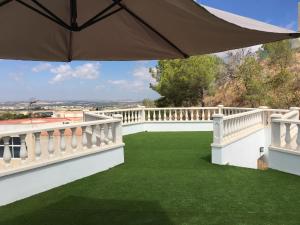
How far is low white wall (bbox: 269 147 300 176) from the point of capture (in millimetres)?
7970

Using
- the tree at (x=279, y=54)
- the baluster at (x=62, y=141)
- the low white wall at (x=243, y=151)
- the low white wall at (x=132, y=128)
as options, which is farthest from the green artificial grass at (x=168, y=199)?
the tree at (x=279, y=54)

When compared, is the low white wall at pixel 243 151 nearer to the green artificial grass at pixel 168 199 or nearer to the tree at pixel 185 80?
the green artificial grass at pixel 168 199

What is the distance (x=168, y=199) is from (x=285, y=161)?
3733 mm

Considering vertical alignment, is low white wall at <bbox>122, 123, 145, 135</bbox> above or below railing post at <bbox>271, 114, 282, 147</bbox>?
below

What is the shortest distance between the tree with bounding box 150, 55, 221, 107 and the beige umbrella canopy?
818 inches

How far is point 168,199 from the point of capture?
594 cm

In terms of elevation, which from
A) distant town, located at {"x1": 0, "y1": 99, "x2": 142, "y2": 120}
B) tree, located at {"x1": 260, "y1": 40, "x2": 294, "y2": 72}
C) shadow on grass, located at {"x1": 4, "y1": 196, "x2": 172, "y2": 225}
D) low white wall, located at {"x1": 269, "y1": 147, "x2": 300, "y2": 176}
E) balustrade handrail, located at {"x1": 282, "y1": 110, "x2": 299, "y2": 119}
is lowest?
shadow on grass, located at {"x1": 4, "y1": 196, "x2": 172, "y2": 225}

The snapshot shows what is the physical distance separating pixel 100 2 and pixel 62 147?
474 centimetres

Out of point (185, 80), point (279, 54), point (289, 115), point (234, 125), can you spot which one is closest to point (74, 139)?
point (234, 125)

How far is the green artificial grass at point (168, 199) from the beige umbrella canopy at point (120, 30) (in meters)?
2.40

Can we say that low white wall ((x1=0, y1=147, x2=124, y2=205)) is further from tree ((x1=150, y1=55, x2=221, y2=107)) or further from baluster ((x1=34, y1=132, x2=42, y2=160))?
tree ((x1=150, y1=55, x2=221, y2=107))

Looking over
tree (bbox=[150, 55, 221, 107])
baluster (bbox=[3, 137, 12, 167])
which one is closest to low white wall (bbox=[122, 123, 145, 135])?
tree (bbox=[150, 55, 221, 107])

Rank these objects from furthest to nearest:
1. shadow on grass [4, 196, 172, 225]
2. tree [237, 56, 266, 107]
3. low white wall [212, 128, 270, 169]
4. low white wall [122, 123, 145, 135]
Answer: tree [237, 56, 266, 107], low white wall [122, 123, 145, 135], low white wall [212, 128, 270, 169], shadow on grass [4, 196, 172, 225]

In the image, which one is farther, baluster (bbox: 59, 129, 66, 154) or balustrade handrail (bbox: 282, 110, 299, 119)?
balustrade handrail (bbox: 282, 110, 299, 119)
